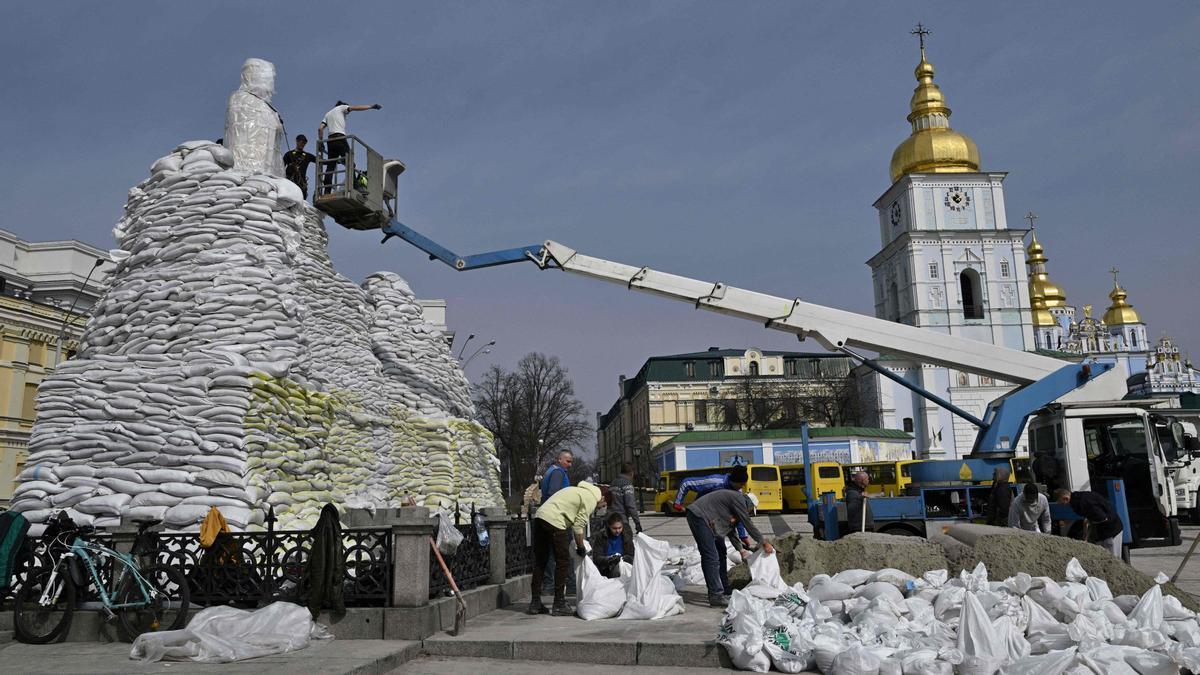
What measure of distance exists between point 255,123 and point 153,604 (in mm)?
8071

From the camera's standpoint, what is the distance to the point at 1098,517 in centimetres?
965

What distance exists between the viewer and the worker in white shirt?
562 inches

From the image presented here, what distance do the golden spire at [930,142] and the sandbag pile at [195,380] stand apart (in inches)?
2158

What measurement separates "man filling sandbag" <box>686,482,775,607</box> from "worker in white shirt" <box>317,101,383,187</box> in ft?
29.3

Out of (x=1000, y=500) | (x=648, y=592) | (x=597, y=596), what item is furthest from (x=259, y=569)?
(x=1000, y=500)

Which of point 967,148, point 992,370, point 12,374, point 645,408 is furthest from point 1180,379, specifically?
point 12,374

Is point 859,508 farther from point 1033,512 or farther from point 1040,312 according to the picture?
point 1040,312

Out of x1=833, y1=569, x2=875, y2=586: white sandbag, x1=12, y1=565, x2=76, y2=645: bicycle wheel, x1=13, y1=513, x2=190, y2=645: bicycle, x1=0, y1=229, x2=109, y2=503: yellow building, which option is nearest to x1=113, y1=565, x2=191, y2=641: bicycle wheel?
x1=13, y1=513, x2=190, y2=645: bicycle

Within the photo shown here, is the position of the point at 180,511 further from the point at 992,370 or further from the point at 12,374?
the point at 12,374

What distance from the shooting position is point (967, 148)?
61.1 m

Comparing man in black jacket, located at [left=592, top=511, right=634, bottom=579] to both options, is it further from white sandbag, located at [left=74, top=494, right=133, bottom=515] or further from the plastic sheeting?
white sandbag, located at [left=74, top=494, right=133, bottom=515]

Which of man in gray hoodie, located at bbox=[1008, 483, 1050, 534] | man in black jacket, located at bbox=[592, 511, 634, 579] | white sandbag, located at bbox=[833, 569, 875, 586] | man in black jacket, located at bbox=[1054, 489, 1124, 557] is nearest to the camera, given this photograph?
white sandbag, located at bbox=[833, 569, 875, 586]

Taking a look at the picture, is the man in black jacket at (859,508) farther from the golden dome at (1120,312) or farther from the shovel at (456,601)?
the golden dome at (1120,312)

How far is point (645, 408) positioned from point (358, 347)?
201 ft
